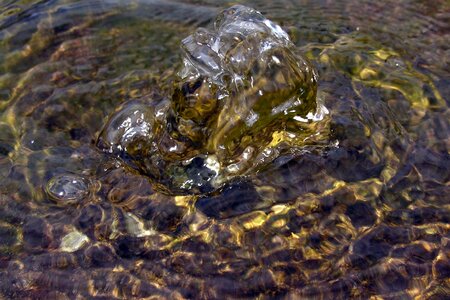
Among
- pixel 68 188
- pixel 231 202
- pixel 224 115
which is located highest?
pixel 224 115

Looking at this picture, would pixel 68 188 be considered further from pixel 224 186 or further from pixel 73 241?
pixel 224 186

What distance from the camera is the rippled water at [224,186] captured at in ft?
9.30

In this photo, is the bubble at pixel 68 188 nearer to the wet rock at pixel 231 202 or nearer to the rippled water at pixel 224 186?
the rippled water at pixel 224 186

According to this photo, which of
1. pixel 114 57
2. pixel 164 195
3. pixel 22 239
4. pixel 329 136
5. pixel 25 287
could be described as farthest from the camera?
pixel 114 57

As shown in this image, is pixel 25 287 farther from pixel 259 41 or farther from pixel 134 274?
pixel 259 41

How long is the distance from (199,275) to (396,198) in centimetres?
118

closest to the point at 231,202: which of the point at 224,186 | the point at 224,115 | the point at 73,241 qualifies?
the point at 224,186

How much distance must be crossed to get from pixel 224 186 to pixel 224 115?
400mm

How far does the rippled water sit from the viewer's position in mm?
2836

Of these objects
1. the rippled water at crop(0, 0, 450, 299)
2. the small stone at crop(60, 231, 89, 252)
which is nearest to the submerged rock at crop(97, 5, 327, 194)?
the rippled water at crop(0, 0, 450, 299)

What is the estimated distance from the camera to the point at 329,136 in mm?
3482

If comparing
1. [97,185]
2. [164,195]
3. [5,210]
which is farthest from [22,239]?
[164,195]

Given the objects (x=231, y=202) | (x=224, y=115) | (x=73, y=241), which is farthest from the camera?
(x=224, y=115)

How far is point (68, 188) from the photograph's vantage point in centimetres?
322
